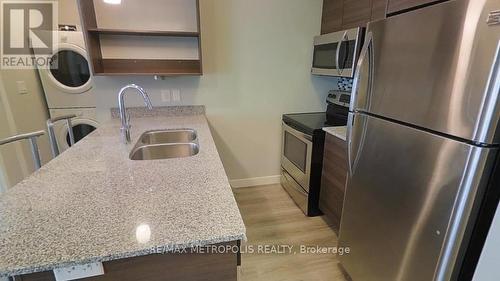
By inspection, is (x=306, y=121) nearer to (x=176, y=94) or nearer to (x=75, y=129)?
(x=176, y=94)

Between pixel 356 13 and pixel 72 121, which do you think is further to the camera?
pixel 72 121

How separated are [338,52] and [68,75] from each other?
2758 millimetres

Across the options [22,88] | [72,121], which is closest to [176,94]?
[72,121]

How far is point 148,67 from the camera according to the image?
223cm

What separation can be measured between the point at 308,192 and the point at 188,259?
5.49 feet

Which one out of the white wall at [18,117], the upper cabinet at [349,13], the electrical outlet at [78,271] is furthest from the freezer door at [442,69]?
the white wall at [18,117]

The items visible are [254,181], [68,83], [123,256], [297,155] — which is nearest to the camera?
[123,256]

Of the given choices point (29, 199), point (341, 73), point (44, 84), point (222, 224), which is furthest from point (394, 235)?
point (44, 84)

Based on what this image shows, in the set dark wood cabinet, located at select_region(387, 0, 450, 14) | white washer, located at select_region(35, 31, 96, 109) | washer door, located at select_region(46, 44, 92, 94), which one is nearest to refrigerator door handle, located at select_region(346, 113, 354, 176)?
dark wood cabinet, located at select_region(387, 0, 450, 14)

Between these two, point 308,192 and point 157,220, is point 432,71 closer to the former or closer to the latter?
point 157,220

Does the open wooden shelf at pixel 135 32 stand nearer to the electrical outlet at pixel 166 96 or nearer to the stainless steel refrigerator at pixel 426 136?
the electrical outlet at pixel 166 96

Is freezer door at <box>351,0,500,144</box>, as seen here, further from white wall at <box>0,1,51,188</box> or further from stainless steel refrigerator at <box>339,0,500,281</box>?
white wall at <box>0,1,51,188</box>

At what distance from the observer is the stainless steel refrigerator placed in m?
0.80

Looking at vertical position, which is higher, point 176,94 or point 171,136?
point 176,94
